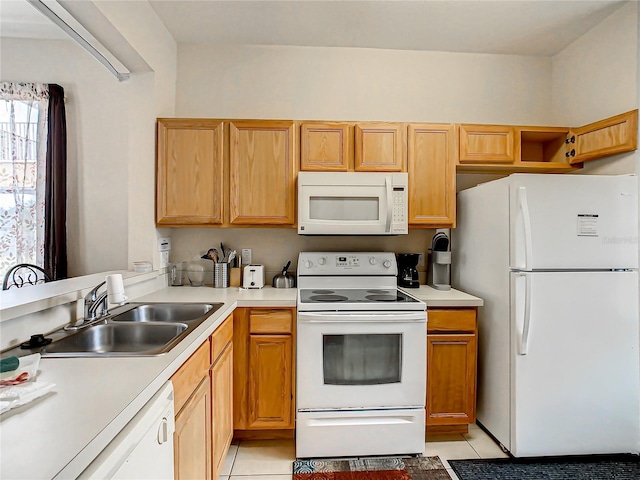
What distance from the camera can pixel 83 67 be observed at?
8.89 feet

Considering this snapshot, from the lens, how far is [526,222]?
76.1 inches

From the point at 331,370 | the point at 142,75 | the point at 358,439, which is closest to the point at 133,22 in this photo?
the point at 142,75

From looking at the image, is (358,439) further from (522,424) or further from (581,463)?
(581,463)

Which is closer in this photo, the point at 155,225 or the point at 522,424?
the point at 522,424

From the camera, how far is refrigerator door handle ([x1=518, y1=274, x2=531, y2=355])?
1935 mm

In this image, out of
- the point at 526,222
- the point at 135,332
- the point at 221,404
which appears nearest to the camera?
the point at 135,332

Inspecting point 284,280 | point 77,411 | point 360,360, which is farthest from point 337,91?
point 77,411

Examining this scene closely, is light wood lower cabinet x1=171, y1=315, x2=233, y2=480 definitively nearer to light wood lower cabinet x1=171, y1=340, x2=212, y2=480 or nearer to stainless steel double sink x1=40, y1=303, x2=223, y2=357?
light wood lower cabinet x1=171, y1=340, x2=212, y2=480

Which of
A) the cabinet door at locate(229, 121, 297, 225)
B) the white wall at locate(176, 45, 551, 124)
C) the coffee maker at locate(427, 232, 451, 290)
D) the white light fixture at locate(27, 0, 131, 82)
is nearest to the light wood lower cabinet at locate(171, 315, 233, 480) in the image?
the cabinet door at locate(229, 121, 297, 225)

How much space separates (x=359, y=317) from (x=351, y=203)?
0.78 metres

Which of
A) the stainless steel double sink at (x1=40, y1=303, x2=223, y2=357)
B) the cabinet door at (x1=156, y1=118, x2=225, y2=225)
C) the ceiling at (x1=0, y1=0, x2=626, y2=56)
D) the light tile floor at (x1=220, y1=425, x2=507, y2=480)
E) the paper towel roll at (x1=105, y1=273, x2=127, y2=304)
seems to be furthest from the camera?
the cabinet door at (x1=156, y1=118, x2=225, y2=225)

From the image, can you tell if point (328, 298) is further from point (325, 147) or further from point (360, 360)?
point (325, 147)

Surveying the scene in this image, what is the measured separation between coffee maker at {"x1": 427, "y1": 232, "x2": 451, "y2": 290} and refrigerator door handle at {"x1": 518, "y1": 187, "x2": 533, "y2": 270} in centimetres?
61

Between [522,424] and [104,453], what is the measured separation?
211 centimetres
